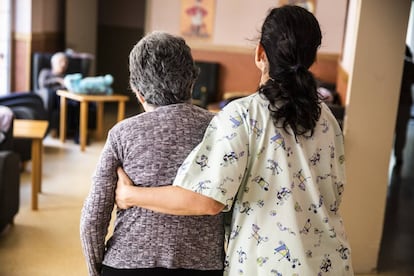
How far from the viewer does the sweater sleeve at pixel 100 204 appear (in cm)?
168

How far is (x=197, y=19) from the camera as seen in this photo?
7422 mm

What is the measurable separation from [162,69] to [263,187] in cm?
43

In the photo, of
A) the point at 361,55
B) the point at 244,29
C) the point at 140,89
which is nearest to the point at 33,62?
the point at 244,29

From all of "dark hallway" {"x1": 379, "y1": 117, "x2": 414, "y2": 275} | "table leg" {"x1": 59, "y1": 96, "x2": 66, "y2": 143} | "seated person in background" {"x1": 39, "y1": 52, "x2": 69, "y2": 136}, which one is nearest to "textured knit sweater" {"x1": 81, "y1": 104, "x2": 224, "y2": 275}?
"dark hallway" {"x1": 379, "y1": 117, "x2": 414, "y2": 275}

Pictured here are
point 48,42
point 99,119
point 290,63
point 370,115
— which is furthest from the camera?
point 48,42

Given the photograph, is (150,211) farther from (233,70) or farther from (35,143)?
(233,70)

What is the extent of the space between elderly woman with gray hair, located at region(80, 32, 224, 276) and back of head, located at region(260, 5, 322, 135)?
0.24 meters

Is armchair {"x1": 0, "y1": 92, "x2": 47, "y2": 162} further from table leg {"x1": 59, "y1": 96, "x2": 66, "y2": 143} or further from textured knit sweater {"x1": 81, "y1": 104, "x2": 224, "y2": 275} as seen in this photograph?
textured knit sweater {"x1": 81, "y1": 104, "x2": 224, "y2": 275}

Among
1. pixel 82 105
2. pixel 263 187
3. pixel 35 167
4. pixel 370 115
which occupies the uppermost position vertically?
pixel 263 187

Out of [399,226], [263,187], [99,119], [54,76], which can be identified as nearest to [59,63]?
[54,76]

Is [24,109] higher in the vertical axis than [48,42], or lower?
lower

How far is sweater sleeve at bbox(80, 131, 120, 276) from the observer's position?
5.51 feet

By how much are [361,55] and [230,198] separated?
214cm

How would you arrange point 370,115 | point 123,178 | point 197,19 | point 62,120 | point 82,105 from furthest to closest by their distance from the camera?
point 197,19, point 62,120, point 82,105, point 370,115, point 123,178
